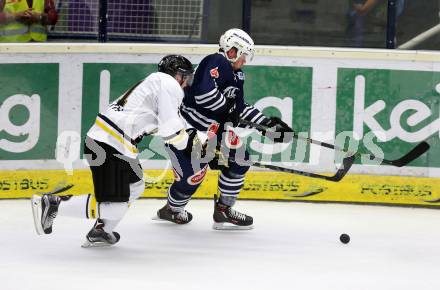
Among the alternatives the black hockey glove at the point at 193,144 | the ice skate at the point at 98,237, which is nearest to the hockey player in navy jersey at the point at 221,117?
the black hockey glove at the point at 193,144

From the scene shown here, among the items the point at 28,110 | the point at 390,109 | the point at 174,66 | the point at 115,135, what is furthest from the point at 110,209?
the point at 390,109

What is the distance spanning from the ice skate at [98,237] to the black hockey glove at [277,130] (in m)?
1.38

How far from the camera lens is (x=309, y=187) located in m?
7.30

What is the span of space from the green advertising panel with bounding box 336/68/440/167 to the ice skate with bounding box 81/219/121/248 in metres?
2.53

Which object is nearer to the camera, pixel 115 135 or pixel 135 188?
pixel 115 135

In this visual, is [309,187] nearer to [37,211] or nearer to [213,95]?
[213,95]

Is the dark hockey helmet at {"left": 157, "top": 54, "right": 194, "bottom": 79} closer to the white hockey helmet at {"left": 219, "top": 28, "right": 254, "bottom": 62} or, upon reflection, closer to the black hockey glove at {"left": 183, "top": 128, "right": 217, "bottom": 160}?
the black hockey glove at {"left": 183, "top": 128, "right": 217, "bottom": 160}

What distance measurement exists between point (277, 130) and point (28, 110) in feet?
6.58

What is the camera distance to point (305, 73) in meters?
7.23

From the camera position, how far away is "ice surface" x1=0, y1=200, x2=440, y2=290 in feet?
15.2

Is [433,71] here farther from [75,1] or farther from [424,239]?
[75,1]

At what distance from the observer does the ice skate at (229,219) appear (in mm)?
6172

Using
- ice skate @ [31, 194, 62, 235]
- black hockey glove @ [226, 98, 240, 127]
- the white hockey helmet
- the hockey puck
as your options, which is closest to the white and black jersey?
ice skate @ [31, 194, 62, 235]

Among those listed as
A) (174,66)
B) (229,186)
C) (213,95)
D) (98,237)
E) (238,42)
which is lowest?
(98,237)
